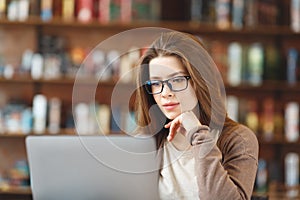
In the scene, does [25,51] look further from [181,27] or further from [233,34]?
[233,34]

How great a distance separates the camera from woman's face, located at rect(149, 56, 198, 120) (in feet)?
4.73

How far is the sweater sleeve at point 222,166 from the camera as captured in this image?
1.44 metres

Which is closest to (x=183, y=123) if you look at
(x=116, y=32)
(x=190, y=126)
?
(x=190, y=126)

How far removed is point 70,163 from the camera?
4.41 ft

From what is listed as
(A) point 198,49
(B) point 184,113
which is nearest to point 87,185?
(B) point 184,113

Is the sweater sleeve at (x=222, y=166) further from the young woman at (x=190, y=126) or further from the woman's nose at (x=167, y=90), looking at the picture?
the woman's nose at (x=167, y=90)

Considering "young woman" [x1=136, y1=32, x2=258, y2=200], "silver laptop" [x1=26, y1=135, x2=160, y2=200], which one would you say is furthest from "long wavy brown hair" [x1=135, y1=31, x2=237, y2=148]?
"silver laptop" [x1=26, y1=135, x2=160, y2=200]

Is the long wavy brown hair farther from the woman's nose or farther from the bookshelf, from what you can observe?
the bookshelf

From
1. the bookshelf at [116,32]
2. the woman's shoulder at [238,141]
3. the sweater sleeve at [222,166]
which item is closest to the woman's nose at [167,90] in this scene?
the sweater sleeve at [222,166]

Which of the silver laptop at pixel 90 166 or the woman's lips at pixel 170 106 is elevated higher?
the woman's lips at pixel 170 106

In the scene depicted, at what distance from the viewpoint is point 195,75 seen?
145cm

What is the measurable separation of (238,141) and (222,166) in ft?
0.38

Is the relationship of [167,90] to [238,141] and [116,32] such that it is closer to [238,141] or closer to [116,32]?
[238,141]

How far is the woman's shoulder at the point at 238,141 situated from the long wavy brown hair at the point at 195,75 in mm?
55
